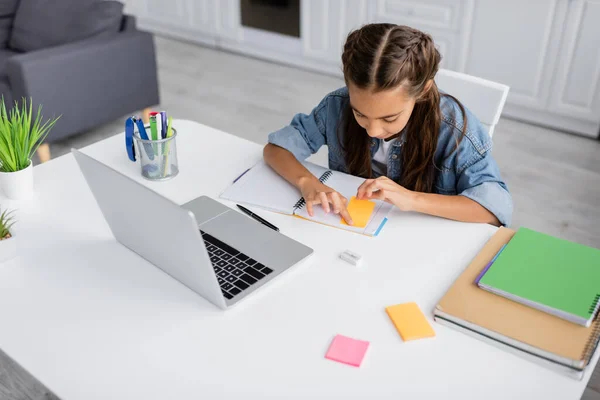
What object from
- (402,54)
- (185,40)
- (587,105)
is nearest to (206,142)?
(402,54)

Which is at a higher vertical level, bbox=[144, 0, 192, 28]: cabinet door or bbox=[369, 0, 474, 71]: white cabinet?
→ bbox=[369, 0, 474, 71]: white cabinet

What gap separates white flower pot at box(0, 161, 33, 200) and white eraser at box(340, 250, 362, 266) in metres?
0.71

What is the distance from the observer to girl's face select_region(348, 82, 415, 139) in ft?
3.96

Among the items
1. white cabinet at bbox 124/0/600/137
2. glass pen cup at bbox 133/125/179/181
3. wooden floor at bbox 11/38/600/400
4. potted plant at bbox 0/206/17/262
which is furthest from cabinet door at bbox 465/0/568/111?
potted plant at bbox 0/206/17/262

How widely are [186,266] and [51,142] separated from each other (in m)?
2.43

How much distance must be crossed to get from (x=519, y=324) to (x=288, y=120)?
8.52 ft

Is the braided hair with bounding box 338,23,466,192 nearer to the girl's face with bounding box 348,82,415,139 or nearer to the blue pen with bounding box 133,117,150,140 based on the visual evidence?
the girl's face with bounding box 348,82,415,139

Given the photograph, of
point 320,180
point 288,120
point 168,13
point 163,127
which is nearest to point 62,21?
point 288,120

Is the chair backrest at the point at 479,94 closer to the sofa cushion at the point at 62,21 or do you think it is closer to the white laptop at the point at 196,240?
the white laptop at the point at 196,240

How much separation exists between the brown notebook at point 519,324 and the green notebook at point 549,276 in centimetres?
2

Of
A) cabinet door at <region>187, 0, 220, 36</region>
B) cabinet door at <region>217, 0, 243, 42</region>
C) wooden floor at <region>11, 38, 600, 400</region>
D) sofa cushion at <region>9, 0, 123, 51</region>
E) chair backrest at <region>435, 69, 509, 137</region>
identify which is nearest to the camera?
chair backrest at <region>435, 69, 509, 137</region>

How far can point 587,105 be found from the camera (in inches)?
125

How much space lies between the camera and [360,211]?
124cm

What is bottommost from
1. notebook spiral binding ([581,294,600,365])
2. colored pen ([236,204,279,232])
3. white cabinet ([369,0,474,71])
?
white cabinet ([369,0,474,71])
